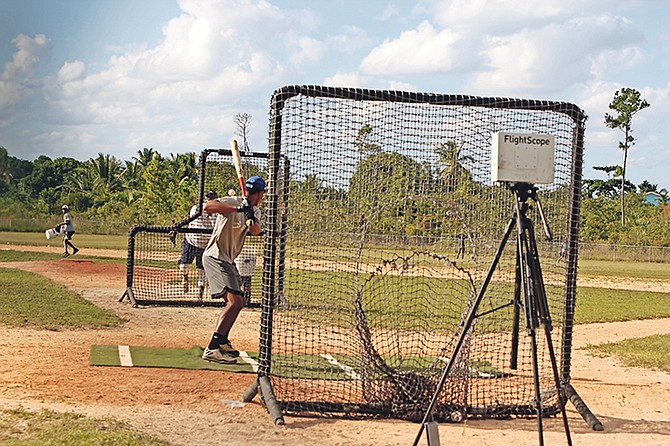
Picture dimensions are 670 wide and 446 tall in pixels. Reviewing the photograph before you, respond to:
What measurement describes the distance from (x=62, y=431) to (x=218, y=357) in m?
2.98

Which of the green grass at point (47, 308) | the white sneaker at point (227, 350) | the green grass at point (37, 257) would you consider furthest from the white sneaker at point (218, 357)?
the green grass at point (37, 257)

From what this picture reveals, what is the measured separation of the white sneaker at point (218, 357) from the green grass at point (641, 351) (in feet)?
17.2

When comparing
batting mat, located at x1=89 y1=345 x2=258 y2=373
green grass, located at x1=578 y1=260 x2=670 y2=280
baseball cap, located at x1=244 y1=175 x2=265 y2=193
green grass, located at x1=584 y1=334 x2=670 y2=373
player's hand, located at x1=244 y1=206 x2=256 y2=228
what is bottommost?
green grass, located at x1=578 y1=260 x2=670 y2=280

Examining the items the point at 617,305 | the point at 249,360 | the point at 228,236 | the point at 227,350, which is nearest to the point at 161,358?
the point at 227,350

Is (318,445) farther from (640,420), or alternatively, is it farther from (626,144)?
(626,144)

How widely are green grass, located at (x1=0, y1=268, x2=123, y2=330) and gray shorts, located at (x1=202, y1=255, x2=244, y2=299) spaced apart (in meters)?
3.18

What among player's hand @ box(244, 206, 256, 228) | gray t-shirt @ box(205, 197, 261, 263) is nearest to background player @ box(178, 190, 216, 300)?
gray t-shirt @ box(205, 197, 261, 263)

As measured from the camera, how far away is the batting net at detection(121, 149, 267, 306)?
1361cm

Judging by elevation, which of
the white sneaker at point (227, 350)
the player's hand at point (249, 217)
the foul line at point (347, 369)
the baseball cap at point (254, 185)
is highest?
the baseball cap at point (254, 185)

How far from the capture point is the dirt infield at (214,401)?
6.50 m

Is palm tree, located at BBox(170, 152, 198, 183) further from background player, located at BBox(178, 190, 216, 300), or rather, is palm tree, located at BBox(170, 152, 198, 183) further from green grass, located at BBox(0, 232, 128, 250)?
background player, located at BBox(178, 190, 216, 300)

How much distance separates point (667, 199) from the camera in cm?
7519

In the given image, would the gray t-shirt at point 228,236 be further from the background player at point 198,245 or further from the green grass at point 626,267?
the green grass at point 626,267

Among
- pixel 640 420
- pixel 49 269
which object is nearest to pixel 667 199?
pixel 49 269
